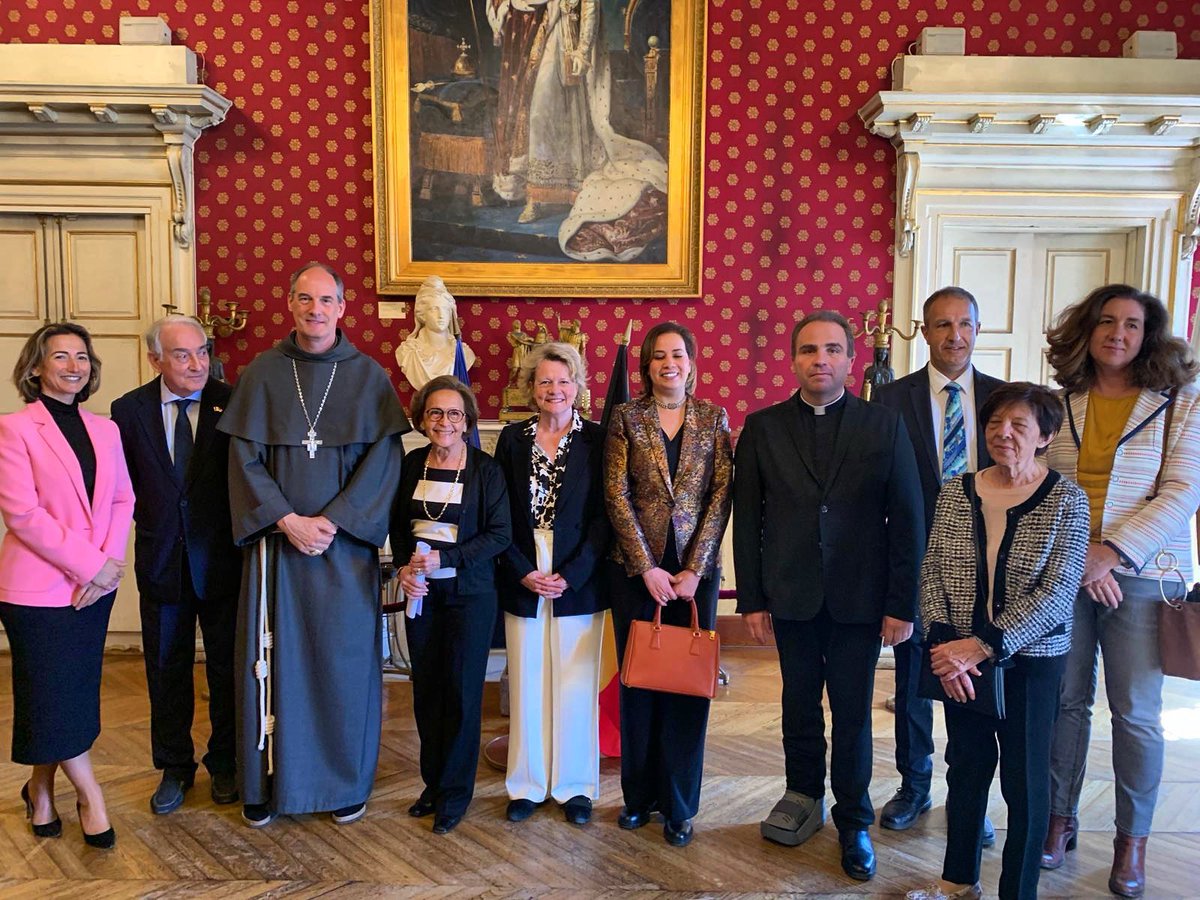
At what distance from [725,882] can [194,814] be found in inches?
75.6

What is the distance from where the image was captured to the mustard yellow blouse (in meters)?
2.63

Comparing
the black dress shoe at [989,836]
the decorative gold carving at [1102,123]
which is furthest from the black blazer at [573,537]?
the decorative gold carving at [1102,123]

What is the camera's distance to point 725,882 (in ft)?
8.89

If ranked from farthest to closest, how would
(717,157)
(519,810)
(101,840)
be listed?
1. (717,157)
2. (519,810)
3. (101,840)

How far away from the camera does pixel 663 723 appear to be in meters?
2.89

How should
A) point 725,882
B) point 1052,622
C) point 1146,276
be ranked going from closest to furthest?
point 1052,622, point 725,882, point 1146,276

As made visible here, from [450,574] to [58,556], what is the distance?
1234mm

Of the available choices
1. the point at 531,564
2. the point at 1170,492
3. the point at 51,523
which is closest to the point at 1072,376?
the point at 1170,492

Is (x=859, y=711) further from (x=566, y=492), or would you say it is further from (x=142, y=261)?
(x=142, y=261)

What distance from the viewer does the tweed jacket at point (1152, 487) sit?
249cm

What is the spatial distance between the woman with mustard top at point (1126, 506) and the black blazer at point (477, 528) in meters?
1.80

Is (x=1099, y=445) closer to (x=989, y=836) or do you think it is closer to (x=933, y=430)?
(x=933, y=430)

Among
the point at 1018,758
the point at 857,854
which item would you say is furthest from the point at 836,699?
the point at 1018,758

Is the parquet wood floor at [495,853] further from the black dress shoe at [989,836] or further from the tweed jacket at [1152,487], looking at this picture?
the tweed jacket at [1152,487]
